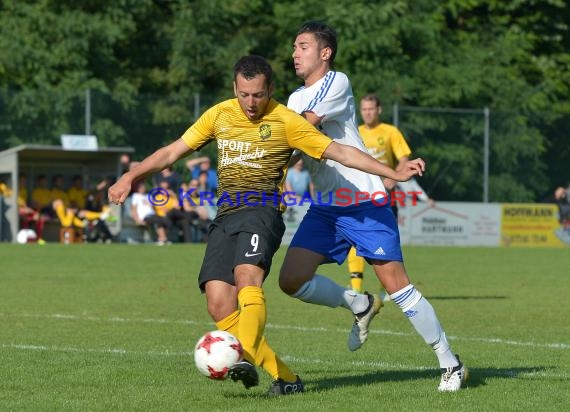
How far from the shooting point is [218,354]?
21.3ft

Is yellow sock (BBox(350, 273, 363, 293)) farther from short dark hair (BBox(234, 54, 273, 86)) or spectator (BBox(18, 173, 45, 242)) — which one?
spectator (BBox(18, 173, 45, 242))

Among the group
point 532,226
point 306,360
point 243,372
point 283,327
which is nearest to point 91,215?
point 532,226

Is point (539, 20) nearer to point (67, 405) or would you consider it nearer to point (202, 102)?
point (202, 102)

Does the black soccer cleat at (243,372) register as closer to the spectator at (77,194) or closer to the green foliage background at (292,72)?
the green foliage background at (292,72)

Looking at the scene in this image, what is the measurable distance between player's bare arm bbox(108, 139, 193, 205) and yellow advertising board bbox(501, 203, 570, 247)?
22658mm

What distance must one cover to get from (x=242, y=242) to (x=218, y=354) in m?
0.71

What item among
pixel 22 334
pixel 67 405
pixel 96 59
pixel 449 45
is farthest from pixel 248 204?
pixel 449 45

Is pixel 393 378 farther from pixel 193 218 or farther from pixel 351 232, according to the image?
pixel 193 218

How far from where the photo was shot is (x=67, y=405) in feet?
21.6

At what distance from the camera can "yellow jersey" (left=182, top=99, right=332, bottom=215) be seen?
23.0 feet

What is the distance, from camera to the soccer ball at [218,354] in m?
6.49

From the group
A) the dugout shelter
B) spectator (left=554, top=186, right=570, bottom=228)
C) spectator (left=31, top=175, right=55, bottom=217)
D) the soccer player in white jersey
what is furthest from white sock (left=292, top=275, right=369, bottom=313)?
spectator (left=554, top=186, right=570, bottom=228)

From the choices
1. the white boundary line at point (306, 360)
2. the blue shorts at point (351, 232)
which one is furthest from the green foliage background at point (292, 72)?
the blue shorts at point (351, 232)

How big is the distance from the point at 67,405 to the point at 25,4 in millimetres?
29896
